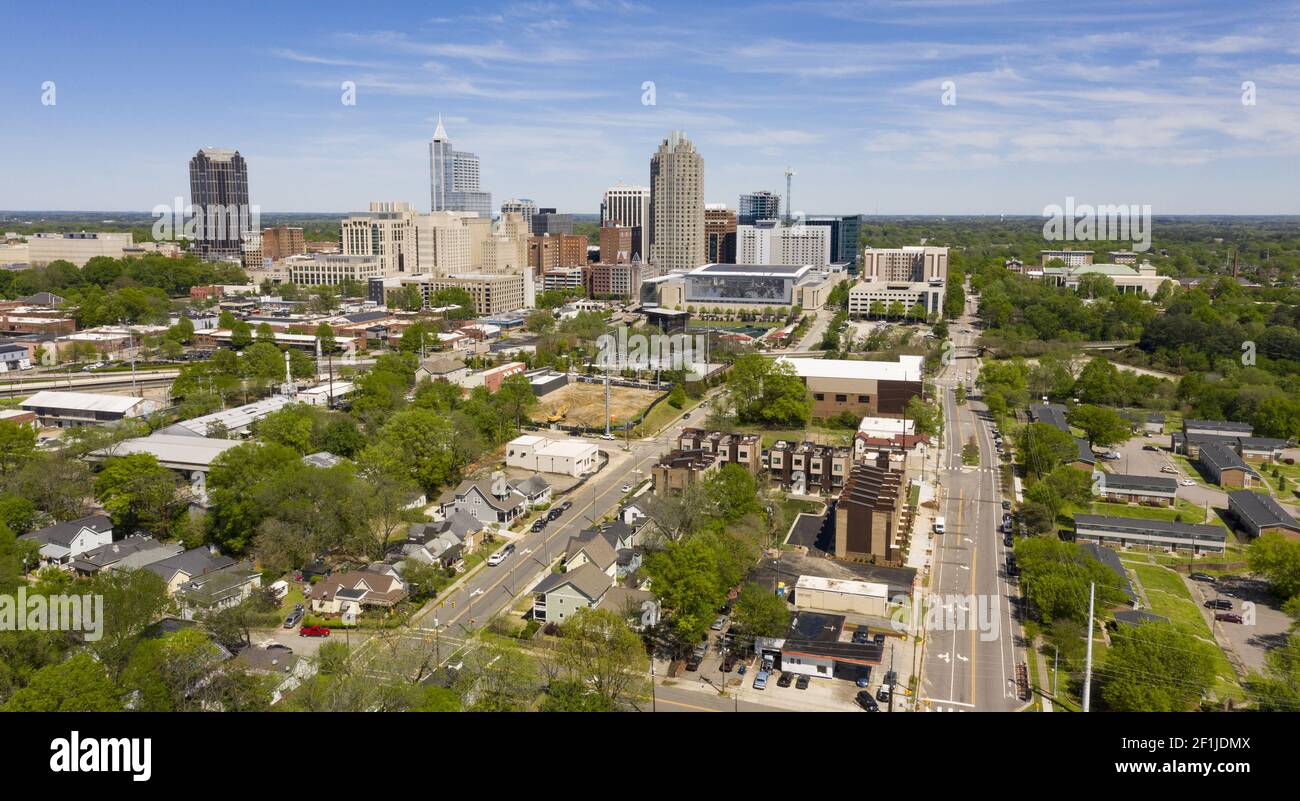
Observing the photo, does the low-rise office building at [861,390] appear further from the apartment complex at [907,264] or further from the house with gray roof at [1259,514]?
the apartment complex at [907,264]

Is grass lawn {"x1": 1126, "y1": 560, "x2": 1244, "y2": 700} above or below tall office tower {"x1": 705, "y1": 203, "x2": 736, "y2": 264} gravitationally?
below

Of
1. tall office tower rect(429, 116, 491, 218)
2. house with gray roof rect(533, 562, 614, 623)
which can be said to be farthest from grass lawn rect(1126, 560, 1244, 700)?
tall office tower rect(429, 116, 491, 218)

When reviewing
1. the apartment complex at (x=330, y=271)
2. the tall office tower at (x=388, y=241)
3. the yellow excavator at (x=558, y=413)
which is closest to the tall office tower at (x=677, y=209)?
the tall office tower at (x=388, y=241)

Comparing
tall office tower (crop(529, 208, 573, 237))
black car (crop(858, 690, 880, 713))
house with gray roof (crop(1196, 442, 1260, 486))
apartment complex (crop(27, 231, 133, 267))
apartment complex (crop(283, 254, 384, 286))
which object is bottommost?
black car (crop(858, 690, 880, 713))

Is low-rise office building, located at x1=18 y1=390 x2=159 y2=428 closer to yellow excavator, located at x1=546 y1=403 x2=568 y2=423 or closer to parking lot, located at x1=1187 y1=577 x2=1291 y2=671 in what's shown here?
yellow excavator, located at x1=546 y1=403 x2=568 y2=423

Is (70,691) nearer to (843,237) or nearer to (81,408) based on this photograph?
(81,408)

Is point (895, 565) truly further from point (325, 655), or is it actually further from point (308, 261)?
point (308, 261)

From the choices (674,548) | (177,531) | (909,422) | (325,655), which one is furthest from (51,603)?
(909,422)
